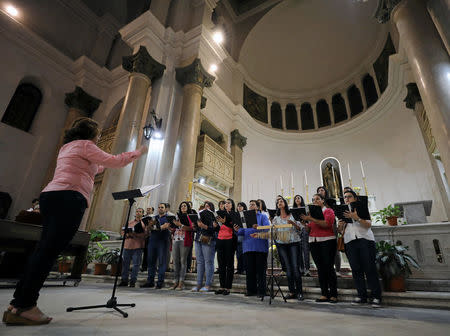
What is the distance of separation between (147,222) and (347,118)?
49.7ft

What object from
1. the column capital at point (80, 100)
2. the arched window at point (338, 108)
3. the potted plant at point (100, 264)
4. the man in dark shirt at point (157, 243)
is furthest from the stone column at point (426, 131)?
the column capital at point (80, 100)

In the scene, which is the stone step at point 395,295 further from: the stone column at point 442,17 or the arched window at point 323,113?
the arched window at point 323,113

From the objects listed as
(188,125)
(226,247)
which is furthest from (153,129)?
(226,247)

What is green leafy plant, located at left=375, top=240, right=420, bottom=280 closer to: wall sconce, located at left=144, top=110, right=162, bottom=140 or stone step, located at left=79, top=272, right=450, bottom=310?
stone step, located at left=79, top=272, right=450, bottom=310

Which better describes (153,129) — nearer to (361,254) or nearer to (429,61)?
(361,254)

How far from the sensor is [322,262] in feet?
11.8

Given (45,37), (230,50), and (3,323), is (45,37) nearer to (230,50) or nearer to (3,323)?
(230,50)

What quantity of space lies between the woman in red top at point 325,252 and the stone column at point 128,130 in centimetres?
579

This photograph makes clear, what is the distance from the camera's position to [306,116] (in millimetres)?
17922

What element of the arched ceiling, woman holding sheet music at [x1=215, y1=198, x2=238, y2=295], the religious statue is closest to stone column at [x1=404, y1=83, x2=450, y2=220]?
the religious statue

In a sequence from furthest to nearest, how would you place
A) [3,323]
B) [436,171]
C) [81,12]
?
1. [81,12]
2. [436,171]
3. [3,323]

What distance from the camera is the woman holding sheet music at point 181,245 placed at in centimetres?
471

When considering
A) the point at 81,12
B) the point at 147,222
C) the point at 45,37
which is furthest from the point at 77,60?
the point at 147,222

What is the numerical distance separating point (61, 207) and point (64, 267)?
588cm
